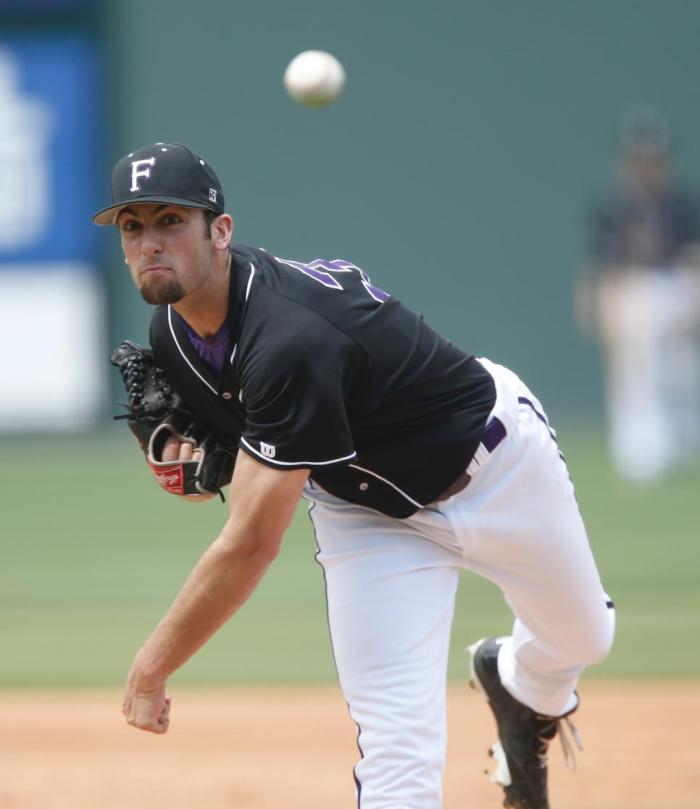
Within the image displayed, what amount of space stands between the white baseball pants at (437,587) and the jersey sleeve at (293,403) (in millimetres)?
480

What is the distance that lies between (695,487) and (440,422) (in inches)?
338

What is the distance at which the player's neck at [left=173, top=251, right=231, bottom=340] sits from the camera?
11.7ft

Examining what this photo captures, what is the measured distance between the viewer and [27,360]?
16.1 meters

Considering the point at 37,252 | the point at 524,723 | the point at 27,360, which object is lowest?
the point at 27,360

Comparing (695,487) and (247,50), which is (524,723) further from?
(247,50)

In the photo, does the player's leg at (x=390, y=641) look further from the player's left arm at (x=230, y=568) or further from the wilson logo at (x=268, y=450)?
the wilson logo at (x=268, y=450)

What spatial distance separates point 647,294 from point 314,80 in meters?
8.41

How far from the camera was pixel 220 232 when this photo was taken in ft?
11.8

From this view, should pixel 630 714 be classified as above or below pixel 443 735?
below

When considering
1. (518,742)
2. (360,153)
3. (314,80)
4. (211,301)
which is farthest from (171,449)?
(360,153)

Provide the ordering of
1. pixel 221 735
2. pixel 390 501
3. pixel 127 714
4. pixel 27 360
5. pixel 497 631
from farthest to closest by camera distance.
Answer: pixel 27 360
pixel 497 631
pixel 221 735
pixel 390 501
pixel 127 714

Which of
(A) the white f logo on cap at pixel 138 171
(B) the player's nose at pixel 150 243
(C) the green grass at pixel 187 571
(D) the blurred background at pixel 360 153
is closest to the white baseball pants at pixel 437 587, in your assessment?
(B) the player's nose at pixel 150 243

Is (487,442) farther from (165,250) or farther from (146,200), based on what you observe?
(146,200)

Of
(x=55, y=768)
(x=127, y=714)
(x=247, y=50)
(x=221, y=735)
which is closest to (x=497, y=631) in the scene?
(x=221, y=735)
